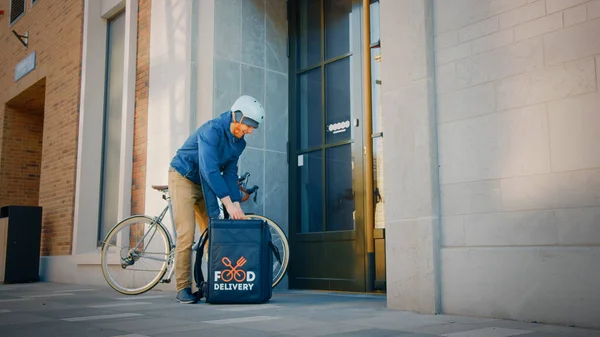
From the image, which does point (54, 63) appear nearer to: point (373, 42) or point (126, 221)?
point (126, 221)

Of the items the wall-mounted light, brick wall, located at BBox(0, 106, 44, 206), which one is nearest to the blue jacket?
the wall-mounted light

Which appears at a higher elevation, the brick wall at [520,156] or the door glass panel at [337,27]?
the door glass panel at [337,27]

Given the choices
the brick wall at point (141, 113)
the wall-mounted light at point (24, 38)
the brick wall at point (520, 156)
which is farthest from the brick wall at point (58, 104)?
the brick wall at point (520, 156)

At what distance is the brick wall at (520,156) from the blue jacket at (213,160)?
5.69 feet

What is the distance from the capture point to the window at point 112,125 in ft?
27.7

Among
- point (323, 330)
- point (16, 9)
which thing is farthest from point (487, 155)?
point (16, 9)

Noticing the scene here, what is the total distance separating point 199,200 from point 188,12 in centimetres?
245

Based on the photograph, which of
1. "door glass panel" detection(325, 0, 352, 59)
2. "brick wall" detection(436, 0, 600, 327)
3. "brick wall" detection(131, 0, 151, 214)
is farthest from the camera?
"brick wall" detection(131, 0, 151, 214)

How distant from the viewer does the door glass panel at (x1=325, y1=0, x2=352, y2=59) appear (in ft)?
20.0

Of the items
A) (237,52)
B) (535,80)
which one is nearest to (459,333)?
(535,80)

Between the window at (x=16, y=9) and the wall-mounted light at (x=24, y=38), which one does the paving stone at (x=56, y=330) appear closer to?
the wall-mounted light at (x=24, y=38)

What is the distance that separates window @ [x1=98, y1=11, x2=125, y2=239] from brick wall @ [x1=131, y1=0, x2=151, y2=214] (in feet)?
3.55

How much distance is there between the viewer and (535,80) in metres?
3.55

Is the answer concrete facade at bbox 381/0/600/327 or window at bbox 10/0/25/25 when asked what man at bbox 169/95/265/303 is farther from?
window at bbox 10/0/25/25
